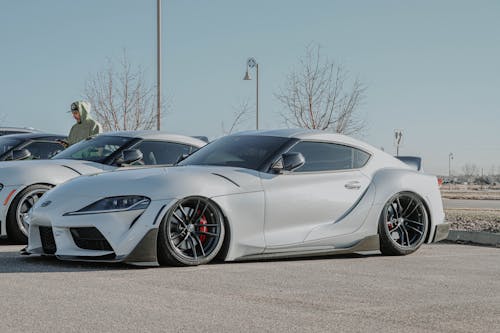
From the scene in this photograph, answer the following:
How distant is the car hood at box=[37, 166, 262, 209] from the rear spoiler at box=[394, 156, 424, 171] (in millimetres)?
2603

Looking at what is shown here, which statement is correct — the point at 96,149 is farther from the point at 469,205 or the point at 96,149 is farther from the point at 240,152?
the point at 469,205

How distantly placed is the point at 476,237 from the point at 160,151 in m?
4.36

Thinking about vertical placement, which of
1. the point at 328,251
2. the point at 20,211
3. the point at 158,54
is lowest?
the point at 328,251

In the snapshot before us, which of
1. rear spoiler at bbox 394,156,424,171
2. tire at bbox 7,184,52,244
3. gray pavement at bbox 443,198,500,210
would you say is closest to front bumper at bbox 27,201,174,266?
tire at bbox 7,184,52,244

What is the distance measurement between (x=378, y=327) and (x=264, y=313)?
77cm

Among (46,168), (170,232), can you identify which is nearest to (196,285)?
(170,232)

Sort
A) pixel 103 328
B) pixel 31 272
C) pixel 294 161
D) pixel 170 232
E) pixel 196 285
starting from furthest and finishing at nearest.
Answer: pixel 294 161 < pixel 170 232 < pixel 31 272 < pixel 196 285 < pixel 103 328

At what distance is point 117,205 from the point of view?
784 centimetres

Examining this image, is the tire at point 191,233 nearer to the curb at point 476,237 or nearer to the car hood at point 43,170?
the car hood at point 43,170

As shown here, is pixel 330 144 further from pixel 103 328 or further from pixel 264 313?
pixel 103 328

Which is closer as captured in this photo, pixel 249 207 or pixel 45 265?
pixel 45 265

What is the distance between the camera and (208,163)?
29.8ft

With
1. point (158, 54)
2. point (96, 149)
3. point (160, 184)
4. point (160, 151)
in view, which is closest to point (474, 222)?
point (160, 151)

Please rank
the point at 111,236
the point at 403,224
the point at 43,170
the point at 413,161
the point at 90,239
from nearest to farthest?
1. the point at 111,236
2. the point at 90,239
3. the point at 403,224
4. the point at 43,170
5. the point at 413,161
